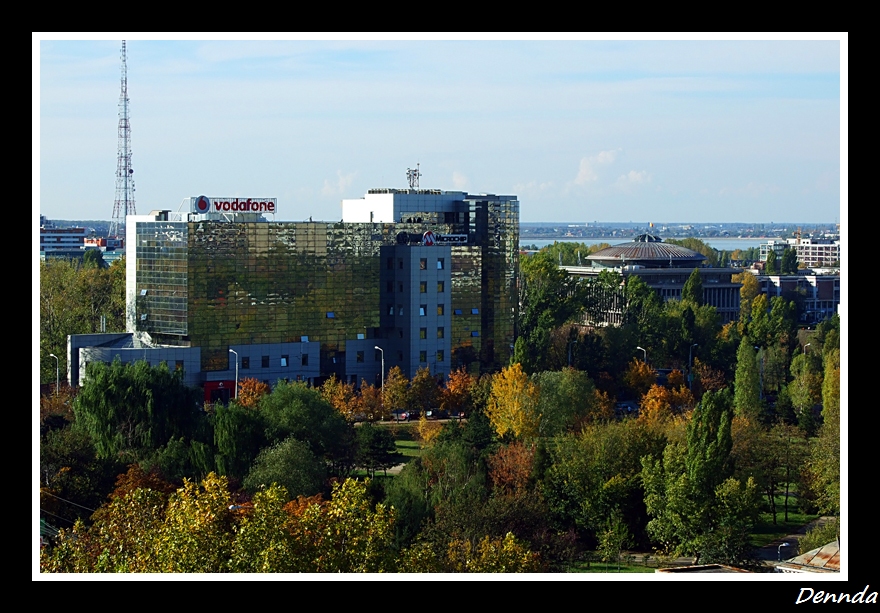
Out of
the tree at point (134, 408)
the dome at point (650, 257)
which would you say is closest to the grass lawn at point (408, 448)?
the tree at point (134, 408)

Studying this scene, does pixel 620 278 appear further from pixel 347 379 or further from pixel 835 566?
pixel 835 566

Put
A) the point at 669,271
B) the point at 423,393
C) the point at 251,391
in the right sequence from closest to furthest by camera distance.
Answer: the point at 251,391 < the point at 423,393 < the point at 669,271

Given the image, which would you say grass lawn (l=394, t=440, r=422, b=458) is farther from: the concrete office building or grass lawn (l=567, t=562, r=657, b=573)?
grass lawn (l=567, t=562, r=657, b=573)

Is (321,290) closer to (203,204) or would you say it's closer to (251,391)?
(203,204)

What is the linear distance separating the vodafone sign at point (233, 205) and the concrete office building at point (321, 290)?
75mm

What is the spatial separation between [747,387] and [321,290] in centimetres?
2448

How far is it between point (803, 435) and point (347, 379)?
1112 inches

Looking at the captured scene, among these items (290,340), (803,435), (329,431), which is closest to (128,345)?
(290,340)

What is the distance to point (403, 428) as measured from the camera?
214ft

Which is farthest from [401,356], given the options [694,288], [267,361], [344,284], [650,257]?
[650,257]

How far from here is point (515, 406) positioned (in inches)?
2243

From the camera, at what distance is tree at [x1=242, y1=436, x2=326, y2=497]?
4441 centimetres

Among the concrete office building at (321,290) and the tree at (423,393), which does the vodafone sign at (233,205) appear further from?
the tree at (423,393)

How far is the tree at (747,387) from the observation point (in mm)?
59219
